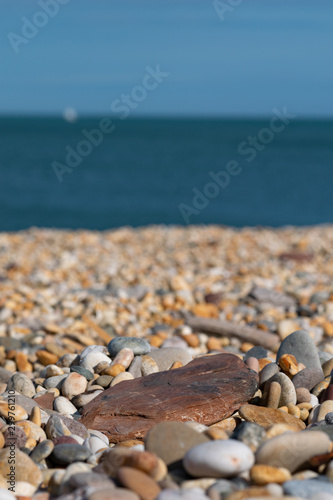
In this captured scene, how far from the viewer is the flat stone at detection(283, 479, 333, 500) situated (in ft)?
6.42

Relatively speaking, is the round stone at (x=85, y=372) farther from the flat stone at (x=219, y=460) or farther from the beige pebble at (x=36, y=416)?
the flat stone at (x=219, y=460)

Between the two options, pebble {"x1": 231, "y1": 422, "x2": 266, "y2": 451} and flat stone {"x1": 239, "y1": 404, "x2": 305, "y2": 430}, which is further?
flat stone {"x1": 239, "y1": 404, "x2": 305, "y2": 430}

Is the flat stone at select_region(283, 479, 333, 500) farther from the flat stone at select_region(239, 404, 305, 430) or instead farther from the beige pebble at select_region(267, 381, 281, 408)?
the beige pebble at select_region(267, 381, 281, 408)

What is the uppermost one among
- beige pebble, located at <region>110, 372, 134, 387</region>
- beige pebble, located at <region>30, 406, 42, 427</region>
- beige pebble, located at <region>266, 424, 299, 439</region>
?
beige pebble, located at <region>266, 424, 299, 439</region>

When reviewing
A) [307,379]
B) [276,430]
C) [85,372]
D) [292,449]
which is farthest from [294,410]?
[85,372]

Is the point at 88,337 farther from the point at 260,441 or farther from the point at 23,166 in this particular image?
the point at 23,166

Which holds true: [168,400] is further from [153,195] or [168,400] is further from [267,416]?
[153,195]

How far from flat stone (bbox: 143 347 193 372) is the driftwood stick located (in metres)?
1.61

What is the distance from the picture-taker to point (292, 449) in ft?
7.06

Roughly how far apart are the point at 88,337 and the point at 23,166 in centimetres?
3423

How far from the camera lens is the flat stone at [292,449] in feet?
7.01

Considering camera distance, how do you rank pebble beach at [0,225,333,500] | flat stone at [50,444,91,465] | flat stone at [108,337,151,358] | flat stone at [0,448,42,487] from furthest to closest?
flat stone at [108,337,151,358], flat stone at [50,444,91,465], flat stone at [0,448,42,487], pebble beach at [0,225,333,500]

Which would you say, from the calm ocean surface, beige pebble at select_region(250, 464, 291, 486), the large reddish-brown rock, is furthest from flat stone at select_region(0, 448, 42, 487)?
the calm ocean surface

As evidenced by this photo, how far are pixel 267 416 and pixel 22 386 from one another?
137 centimetres
